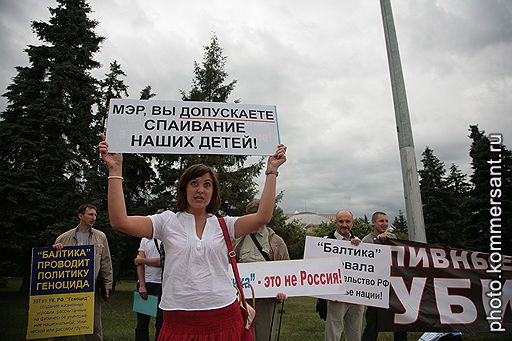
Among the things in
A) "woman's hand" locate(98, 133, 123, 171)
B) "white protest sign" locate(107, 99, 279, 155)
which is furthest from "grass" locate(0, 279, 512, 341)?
"woman's hand" locate(98, 133, 123, 171)

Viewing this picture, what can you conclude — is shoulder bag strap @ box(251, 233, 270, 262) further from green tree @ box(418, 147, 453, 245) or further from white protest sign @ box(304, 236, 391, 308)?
green tree @ box(418, 147, 453, 245)

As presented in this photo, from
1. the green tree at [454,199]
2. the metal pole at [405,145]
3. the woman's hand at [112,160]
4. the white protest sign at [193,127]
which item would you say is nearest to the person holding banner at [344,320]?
the metal pole at [405,145]

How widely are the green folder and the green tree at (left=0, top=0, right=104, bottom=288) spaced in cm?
1282

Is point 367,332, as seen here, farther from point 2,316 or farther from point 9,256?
point 9,256

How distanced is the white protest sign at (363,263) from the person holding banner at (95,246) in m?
2.89

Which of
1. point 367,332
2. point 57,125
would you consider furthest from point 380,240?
point 57,125

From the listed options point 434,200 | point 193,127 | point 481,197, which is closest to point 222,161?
point 481,197

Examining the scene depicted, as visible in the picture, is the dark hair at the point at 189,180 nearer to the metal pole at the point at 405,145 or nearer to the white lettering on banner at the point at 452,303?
the metal pole at the point at 405,145

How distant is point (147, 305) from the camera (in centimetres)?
525

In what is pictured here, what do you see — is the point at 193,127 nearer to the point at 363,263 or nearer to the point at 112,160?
the point at 112,160

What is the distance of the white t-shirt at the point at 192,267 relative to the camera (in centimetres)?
220

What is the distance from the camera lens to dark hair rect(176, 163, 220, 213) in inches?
95.4

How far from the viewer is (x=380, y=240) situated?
230 inches

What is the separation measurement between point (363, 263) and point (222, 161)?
16748mm
